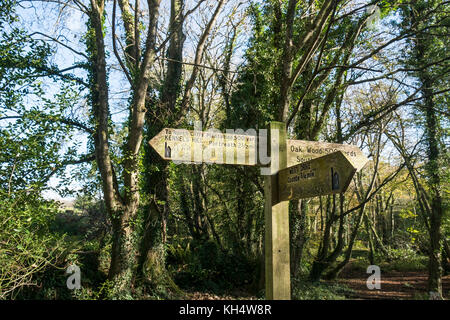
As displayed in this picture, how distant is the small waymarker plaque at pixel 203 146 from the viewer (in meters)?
2.74

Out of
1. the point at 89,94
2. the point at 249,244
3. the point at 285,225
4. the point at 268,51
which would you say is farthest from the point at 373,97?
the point at 285,225

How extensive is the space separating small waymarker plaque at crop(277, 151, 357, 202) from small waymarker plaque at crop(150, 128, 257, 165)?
43cm

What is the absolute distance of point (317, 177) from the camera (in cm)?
226

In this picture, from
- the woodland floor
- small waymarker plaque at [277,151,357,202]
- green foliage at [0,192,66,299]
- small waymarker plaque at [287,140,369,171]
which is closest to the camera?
small waymarker plaque at [277,151,357,202]

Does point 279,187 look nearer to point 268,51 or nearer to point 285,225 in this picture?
point 285,225

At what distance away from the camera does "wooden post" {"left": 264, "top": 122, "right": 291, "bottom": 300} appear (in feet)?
8.86

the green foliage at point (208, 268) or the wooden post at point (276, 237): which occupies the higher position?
the wooden post at point (276, 237)

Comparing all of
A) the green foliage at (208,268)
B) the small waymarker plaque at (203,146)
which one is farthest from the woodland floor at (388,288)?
the small waymarker plaque at (203,146)

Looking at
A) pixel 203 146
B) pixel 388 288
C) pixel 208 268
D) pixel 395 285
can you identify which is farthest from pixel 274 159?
pixel 395 285

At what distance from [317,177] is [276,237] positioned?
0.80 metres

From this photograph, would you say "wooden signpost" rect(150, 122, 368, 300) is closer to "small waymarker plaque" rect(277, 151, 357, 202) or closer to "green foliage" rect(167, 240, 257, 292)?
"small waymarker plaque" rect(277, 151, 357, 202)

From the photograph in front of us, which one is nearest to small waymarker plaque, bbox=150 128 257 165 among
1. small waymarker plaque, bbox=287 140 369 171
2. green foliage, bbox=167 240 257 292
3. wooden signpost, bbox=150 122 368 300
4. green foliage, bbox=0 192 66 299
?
wooden signpost, bbox=150 122 368 300

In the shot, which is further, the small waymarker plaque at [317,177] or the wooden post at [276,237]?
the wooden post at [276,237]

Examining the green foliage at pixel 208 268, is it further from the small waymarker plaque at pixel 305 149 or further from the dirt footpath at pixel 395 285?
the small waymarker plaque at pixel 305 149
